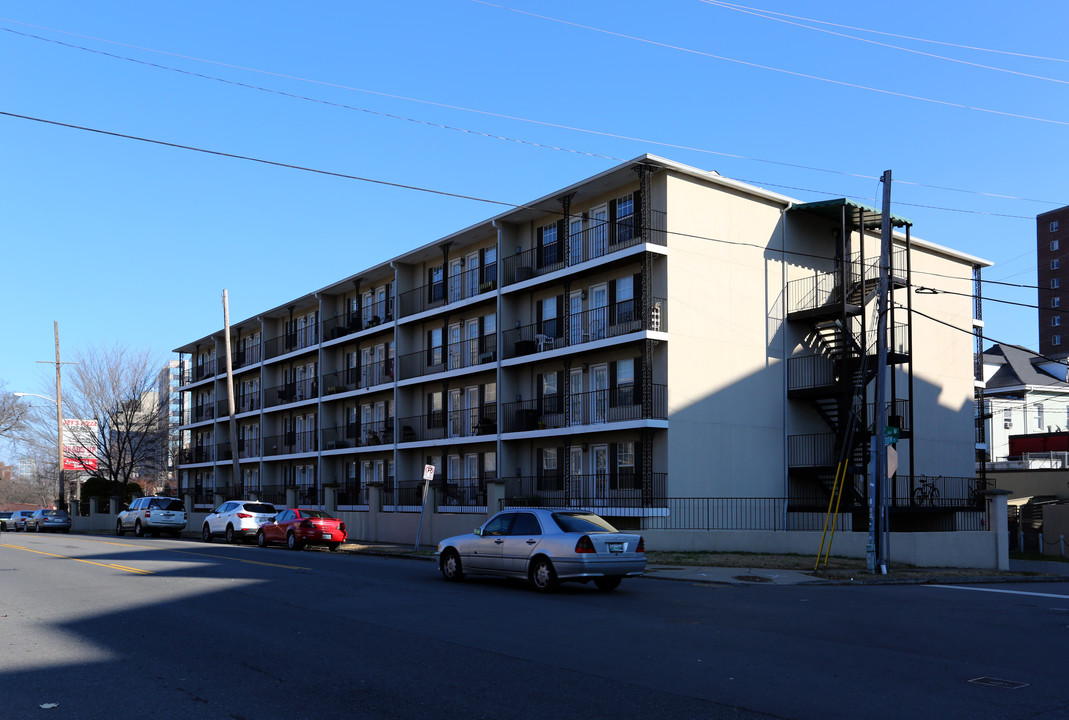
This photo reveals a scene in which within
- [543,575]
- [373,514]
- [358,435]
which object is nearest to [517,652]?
[543,575]

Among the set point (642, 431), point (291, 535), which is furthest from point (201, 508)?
point (642, 431)

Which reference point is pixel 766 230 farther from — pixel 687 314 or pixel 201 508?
pixel 201 508

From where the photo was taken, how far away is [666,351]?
30.3m

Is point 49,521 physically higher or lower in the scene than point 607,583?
lower

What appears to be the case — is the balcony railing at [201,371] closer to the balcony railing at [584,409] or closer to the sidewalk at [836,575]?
the balcony railing at [584,409]

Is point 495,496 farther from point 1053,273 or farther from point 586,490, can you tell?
point 1053,273

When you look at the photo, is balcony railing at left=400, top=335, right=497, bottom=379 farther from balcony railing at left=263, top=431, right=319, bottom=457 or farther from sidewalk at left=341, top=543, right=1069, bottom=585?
sidewalk at left=341, top=543, right=1069, bottom=585

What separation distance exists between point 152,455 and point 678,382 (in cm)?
5469

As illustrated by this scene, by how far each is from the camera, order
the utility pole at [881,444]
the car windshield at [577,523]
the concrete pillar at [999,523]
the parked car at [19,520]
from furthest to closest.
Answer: the parked car at [19,520], the concrete pillar at [999,523], the utility pole at [881,444], the car windshield at [577,523]

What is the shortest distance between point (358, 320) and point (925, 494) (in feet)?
90.9

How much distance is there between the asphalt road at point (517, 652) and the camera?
7.89 m

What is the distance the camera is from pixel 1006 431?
7062 cm

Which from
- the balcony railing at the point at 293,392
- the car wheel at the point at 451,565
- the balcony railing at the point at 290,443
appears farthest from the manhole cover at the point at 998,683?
the balcony railing at the point at 293,392

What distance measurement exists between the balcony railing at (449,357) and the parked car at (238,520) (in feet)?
30.3
